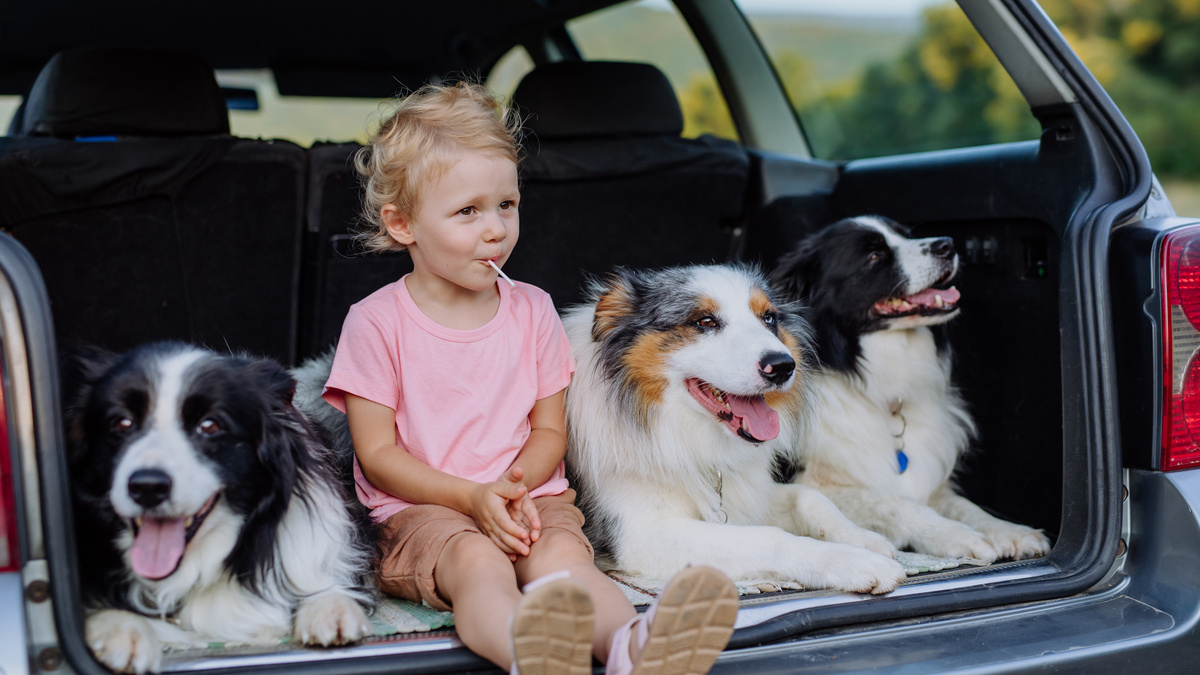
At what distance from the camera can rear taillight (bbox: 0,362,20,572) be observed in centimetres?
148

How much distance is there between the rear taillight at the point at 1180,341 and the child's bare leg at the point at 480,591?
4.47 ft

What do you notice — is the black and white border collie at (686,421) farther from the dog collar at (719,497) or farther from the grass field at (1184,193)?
the grass field at (1184,193)

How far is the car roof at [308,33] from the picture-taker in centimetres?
416

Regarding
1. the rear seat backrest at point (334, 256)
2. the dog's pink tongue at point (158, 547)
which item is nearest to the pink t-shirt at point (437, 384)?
the dog's pink tongue at point (158, 547)

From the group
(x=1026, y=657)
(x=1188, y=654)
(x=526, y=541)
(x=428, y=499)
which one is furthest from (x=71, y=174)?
(x=1188, y=654)

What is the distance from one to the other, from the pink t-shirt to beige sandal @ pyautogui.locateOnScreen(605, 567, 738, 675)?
761 mm

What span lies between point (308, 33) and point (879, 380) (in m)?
3.18

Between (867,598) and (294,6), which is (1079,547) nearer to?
(867,598)

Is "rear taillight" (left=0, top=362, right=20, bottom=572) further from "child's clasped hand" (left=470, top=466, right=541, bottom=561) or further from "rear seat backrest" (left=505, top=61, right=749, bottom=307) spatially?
"rear seat backrest" (left=505, top=61, right=749, bottom=307)

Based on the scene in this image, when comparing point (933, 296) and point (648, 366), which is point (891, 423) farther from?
point (648, 366)

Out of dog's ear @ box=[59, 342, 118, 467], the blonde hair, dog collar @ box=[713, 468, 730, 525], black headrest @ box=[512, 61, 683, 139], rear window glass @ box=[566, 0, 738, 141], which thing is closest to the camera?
dog's ear @ box=[59, 342, 118, 467]

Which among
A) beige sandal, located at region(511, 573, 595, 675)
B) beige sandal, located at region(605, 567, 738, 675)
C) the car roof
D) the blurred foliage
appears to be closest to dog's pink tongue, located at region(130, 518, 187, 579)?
beige sandal, located at region(511, 573, 595, 675)

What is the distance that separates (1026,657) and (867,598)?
1.09 ft

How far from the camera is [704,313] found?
2465 millimetres
